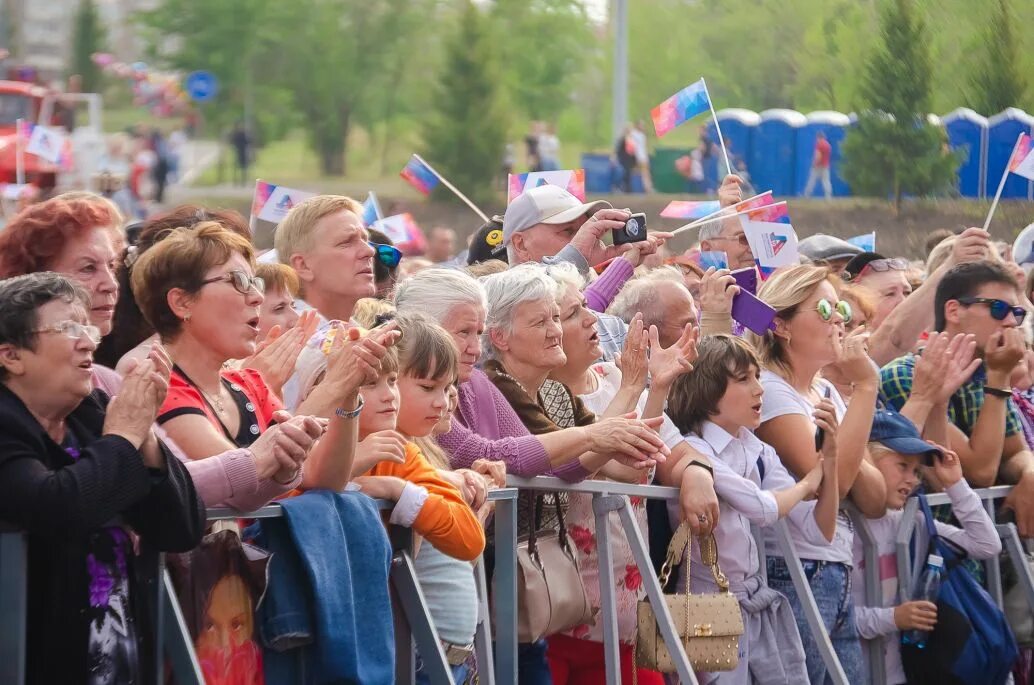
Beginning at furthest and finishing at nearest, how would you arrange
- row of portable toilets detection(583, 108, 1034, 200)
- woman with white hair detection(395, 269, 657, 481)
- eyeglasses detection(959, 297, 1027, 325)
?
row of portable toilets detection(583, 108, 1034, 200)
eyeglasses detection(959, 297, 1027, 325)
woman with white hair detection(395, 269, 657, 481)

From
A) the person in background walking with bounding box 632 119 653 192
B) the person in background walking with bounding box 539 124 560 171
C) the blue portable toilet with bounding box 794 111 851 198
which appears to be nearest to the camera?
the blue portable toilet with bounding box 794 111 851 198

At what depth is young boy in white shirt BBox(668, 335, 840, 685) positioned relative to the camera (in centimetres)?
572

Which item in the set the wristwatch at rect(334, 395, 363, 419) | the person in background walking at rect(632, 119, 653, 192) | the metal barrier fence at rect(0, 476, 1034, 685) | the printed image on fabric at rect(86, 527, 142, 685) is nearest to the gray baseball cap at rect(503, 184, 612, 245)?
the metal barrier fence at rect(0, 476, 1034, 685)

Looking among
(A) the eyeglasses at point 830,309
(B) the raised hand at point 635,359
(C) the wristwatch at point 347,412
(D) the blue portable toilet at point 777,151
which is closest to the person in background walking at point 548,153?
(D) the blue portable toilet at point 777,151

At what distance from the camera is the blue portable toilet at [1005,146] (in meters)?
12.4

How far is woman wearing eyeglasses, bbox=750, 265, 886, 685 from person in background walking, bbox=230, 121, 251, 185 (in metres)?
38.7

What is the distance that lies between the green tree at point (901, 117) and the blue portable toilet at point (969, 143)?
0.21 meters

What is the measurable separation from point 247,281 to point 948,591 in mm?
3220

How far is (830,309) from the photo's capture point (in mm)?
6418

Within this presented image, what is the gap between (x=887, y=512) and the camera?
6.52 m

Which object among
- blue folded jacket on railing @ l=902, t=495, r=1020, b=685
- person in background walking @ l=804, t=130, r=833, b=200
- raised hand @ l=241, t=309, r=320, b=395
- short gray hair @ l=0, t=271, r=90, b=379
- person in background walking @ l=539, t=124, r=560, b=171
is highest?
short gray hair @ l=0, t=271, r=90, b=379

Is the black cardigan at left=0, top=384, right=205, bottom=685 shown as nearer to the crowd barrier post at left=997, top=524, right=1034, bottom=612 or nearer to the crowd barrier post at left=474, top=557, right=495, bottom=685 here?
the crowd barrier post at left=474, top=557, right=495, bottom=685

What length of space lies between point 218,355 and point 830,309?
2.79m

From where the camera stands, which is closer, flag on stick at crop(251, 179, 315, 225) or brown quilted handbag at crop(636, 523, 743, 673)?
brown quilted handbag at crop(636, 523, 743, 673)
